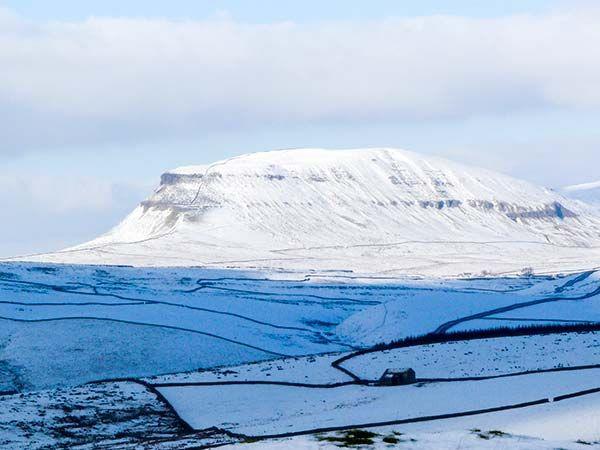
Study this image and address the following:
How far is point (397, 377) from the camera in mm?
55344

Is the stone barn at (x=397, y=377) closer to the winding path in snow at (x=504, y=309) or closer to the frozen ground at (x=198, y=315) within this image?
the frozen ground at (x=198, y=315)

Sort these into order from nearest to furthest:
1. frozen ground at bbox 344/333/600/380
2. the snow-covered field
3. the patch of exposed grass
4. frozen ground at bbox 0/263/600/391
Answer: the patch of exposed grass
the snow-covered field
frozen ground at bbox 344/333/600/380
frozen ground at bbox 0/263/600/391

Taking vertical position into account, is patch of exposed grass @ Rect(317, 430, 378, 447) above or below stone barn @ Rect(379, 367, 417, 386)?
above

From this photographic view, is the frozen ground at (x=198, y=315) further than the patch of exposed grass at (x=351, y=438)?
Yes

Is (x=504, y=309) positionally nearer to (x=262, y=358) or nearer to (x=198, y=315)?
(x=198, y=315)

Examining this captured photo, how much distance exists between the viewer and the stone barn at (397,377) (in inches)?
2173

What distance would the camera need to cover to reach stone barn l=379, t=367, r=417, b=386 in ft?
181

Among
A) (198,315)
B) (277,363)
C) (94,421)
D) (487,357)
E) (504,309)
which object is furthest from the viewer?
(504,309)

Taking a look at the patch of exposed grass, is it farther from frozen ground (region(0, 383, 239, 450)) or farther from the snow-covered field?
frozen ground (region(0, 383, 239, 450))

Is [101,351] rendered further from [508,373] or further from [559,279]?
[559,279]

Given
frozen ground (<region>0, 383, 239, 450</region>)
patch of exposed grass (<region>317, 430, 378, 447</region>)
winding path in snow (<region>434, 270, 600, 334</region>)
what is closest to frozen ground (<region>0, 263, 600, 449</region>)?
frozen ground (<region>0, 383, 239, 450</region>)

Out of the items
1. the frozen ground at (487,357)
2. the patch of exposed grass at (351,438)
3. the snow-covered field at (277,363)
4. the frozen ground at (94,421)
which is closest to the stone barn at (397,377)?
the snow-covered field at (277,363)

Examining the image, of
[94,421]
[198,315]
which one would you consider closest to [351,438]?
[94,421]

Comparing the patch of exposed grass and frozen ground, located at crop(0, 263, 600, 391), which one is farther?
frozen ground, located at crop(0, 263, 600, 391)
